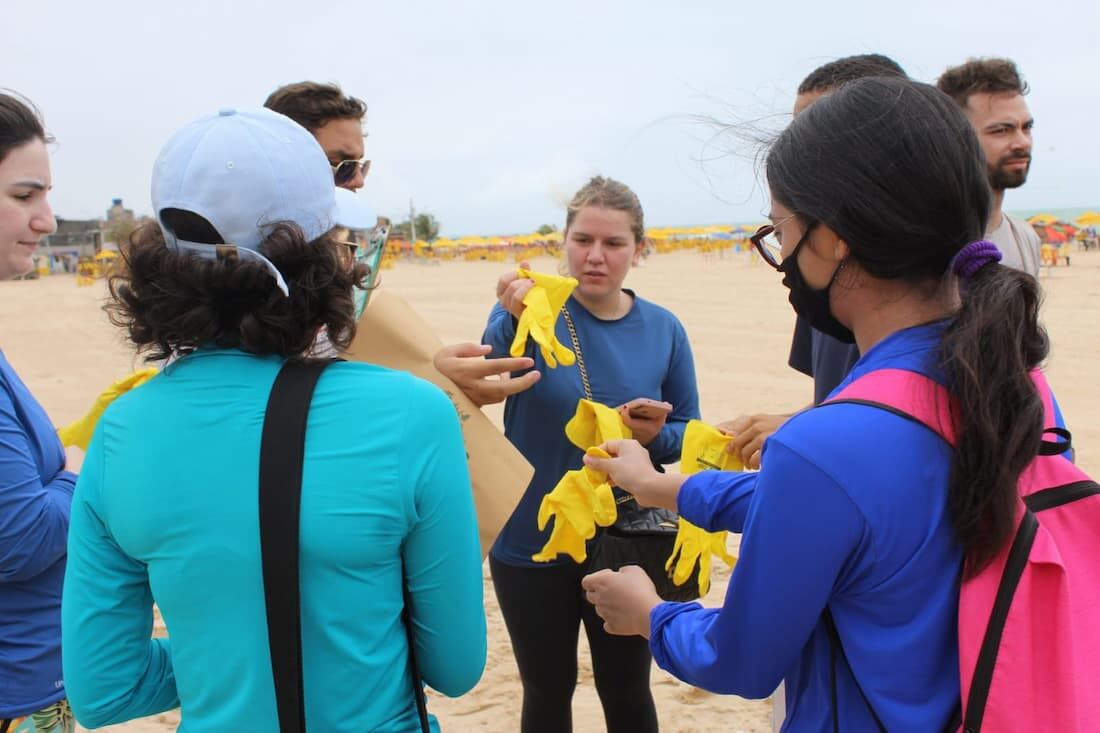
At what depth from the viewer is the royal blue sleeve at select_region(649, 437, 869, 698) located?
1376 millimetres

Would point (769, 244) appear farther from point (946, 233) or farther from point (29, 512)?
point (29, 512)

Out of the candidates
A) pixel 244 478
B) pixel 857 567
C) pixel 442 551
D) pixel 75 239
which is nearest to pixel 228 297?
pixel 244 478

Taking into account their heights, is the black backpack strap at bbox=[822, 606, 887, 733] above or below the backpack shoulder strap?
below

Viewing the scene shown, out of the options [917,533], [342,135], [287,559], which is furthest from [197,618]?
[342,135]

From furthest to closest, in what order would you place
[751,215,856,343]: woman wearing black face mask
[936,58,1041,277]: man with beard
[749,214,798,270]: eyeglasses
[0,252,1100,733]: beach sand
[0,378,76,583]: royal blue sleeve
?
[0,252,1100,733]: beach sand < [936,58,1041,277]: man with beard < [0,378,76,583]: royal blue sleeve < [749,214,798,270]: eyeglasses < [751,215,856,343]: woman wearing black face mask

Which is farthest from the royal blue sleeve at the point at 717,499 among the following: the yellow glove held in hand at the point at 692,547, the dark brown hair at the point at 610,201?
the dark brown hair at the point at 610,201

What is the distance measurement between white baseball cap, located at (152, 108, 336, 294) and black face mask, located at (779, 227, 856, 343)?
90 cm

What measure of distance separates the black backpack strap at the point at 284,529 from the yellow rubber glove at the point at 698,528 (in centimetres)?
131

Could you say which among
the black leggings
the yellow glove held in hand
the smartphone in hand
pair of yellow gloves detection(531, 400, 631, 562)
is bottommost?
the black leggings

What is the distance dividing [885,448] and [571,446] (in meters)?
1.90

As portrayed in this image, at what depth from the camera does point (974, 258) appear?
1.46 meters

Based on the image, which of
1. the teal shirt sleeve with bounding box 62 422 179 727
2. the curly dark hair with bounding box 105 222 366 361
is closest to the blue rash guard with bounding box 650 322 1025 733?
the curly dark hair with bounding box 105 222 366 361

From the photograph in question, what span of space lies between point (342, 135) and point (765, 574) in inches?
91.5

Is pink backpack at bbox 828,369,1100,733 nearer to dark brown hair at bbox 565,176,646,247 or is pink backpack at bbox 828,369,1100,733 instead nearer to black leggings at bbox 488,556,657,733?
black leggings at bbox 488,556,657,733
